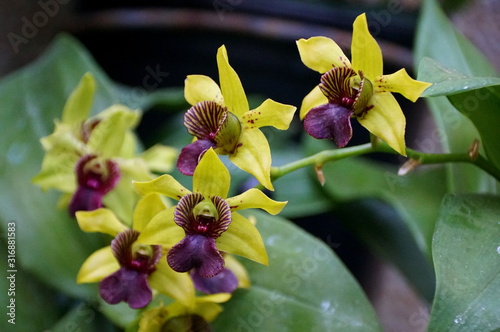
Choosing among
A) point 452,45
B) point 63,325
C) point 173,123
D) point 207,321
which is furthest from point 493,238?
point 173,123

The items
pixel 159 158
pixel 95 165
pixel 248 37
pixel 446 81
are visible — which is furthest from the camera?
pixel 248 37

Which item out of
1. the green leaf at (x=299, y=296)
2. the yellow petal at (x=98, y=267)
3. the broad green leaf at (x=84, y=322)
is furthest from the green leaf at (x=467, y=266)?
the broad green leaf at (x=84, y=322)

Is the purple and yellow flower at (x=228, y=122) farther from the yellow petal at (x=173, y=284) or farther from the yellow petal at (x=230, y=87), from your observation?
the yellow petal at (x=173, y=284)

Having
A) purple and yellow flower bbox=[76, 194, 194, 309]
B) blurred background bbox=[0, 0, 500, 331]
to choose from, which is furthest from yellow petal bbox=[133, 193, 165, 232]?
blurred background bbox=[0, 0, 500, 331]

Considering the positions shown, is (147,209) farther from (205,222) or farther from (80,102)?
(80,102)

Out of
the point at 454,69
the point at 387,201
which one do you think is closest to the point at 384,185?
the point at 387,201

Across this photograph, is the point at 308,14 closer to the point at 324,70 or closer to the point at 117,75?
the point at 117,75

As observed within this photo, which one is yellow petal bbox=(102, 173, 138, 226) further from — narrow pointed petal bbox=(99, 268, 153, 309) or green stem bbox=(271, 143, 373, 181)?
green stem bbox=(271, 143, 373, 181)
